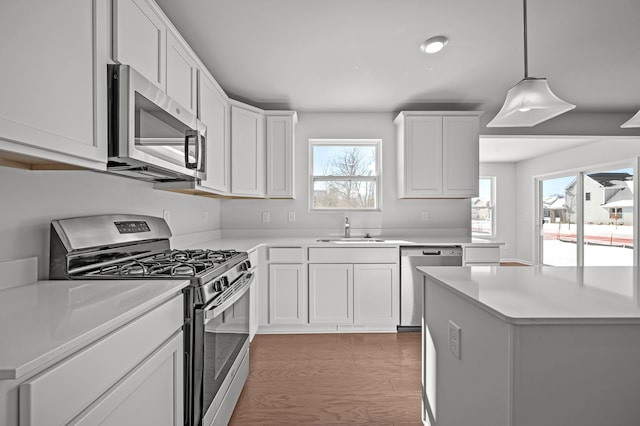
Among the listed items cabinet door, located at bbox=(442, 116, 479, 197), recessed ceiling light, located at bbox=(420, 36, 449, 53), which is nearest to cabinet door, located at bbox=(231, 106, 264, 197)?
recessed ceiling light, located at bbox=(420, 36, 449, 53)

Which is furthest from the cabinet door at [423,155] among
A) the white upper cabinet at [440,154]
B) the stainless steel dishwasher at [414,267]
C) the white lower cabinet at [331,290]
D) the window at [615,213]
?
the window at [615,213]

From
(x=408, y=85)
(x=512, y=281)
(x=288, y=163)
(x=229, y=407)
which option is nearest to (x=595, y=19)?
(x=408, y=85)

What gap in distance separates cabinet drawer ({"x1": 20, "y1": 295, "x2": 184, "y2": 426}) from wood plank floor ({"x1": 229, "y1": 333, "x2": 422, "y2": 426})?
1.16 m

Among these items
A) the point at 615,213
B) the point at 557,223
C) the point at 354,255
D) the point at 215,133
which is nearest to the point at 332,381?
the point at 354,255

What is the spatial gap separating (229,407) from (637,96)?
15.6 feet

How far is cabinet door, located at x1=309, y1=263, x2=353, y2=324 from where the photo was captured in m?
3.31

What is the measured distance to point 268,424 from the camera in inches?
75.0

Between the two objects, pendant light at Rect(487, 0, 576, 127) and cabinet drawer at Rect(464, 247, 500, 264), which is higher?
pendant light at Rect(487, 0, 576, 127)

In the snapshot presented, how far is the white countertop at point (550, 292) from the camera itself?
959 mm

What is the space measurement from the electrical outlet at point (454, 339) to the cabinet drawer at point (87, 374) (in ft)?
3.63

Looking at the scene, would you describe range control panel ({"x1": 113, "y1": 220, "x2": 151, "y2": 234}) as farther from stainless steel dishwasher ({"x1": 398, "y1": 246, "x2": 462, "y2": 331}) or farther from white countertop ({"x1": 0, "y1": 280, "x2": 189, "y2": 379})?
stainless steel dishwasher ({"x1": 398, "y1": 246, "x2": 462, "y2": 331})

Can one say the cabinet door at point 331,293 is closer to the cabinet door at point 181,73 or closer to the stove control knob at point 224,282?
the stove control knob at point 224,282

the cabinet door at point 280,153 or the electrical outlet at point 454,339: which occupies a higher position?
the cabinet door at point 280,153

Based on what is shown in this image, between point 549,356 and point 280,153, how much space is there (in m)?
3.03
